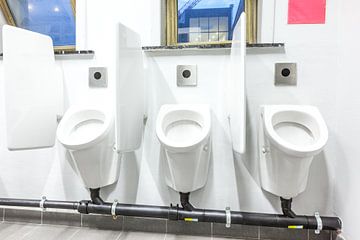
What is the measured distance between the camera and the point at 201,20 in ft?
6.02

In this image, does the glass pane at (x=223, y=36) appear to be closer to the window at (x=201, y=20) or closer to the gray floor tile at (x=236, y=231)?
the window at (x=201, y=20)

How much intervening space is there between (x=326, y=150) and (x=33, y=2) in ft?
9.08


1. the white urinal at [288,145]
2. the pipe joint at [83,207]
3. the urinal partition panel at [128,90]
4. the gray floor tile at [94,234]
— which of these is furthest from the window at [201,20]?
the gray floor tile at [94,234]

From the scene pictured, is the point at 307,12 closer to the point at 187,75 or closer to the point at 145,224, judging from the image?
the point at 187,75

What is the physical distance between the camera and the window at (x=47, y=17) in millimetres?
2014

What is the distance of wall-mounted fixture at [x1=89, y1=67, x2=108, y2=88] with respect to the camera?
63.8 inches

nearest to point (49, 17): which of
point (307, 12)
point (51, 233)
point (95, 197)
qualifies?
point (95, 197)

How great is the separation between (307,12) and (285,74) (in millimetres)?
417

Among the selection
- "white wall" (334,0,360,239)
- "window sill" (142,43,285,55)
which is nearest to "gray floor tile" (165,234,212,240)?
"white wall" (334,0,360,239)

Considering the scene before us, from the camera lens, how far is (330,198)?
1.44 metres

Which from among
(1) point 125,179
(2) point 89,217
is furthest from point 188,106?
(2) point 89,217

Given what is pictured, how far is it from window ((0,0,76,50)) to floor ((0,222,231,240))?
1449mm

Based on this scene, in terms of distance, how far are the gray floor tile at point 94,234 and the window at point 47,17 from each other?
1485mm

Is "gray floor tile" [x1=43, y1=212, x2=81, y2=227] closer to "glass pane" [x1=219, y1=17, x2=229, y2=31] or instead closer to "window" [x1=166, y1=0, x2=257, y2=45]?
"window" [x1=166, y1=0, x2=257, y2=45]
